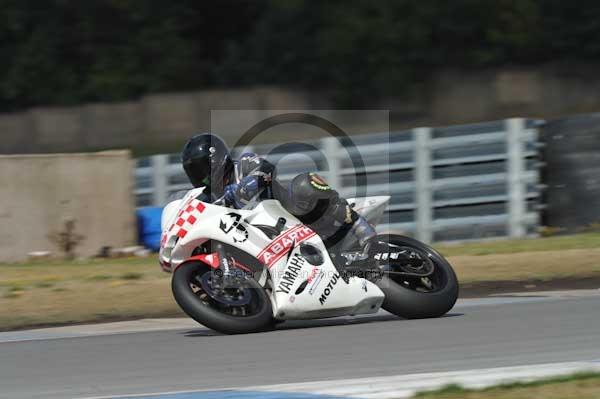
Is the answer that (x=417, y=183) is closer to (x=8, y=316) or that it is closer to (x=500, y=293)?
(x=500, y=293)

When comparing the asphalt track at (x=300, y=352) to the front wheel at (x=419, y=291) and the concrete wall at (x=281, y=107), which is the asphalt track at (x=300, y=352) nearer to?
the front wheel at (x=419, y=291)

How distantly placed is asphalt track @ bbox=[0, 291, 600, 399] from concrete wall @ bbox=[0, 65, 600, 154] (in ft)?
57.5

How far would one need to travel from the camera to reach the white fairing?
24.6 ft

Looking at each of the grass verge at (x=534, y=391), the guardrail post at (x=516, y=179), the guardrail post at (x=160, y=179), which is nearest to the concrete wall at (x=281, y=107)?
the guardrail post at (x=160, y=179)

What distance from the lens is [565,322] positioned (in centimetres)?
753

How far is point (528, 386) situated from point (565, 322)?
209cm

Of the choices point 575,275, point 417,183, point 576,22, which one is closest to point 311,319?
point 575,275

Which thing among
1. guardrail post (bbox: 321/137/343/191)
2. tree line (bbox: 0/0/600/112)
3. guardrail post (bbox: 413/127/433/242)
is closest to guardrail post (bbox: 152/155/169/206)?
guardrail post (bbox: 321/137/343/191)

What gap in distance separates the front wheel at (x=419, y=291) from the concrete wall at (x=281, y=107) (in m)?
17.4

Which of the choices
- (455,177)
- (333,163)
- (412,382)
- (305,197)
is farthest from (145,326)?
(455,177)

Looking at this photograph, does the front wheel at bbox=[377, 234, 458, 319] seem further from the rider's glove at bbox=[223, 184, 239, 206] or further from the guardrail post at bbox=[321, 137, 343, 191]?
the guardrail post at bbox=[321, 137, 343, 191]

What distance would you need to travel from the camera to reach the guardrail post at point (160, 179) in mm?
14805

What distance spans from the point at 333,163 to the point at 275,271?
21.1 feet

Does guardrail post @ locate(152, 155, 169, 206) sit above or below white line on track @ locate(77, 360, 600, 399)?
above
